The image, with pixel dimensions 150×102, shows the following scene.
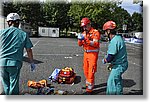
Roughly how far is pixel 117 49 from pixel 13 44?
1.58 m

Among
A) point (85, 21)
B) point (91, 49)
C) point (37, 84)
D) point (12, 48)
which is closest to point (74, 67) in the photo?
point (91, 49)

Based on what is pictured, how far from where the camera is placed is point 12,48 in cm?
392

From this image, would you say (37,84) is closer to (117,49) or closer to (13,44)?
(13,44)

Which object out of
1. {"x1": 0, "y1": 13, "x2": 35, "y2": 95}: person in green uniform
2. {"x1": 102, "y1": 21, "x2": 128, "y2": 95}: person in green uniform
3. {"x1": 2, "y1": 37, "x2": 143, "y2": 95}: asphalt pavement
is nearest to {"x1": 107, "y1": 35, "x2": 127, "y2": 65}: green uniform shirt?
{"x1": 102, "y1": 21, "x2": 128, "y2": 95}: person in green uniform

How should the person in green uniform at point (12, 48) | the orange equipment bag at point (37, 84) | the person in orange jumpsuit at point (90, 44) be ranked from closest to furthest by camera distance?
1. the person in green uniform at point (12, 48)
2. the person in orange jumpsuit at point (90, 44)
3. the orange equipment bag at point (37, 84)

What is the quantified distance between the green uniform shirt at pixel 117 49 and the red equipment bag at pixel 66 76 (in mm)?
939

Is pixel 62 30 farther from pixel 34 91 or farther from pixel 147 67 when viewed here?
pixel 147 67

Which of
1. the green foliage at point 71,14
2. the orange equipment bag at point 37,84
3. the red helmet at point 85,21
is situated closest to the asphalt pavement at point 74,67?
the orange equipment bag at point 37,84

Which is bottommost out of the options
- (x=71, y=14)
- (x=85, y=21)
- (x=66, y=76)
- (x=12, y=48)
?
(x=66, y=76)

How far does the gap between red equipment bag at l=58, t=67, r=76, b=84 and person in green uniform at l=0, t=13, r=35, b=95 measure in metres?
0.83

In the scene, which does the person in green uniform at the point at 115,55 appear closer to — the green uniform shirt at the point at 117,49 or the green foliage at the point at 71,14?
the green uniform shirt at the point at 117,49

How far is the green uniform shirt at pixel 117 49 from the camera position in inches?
153

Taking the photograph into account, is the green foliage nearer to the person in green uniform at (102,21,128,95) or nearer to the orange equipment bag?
the person in green uniform at (102,21,128,95)

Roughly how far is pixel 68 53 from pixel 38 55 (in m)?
0.58
